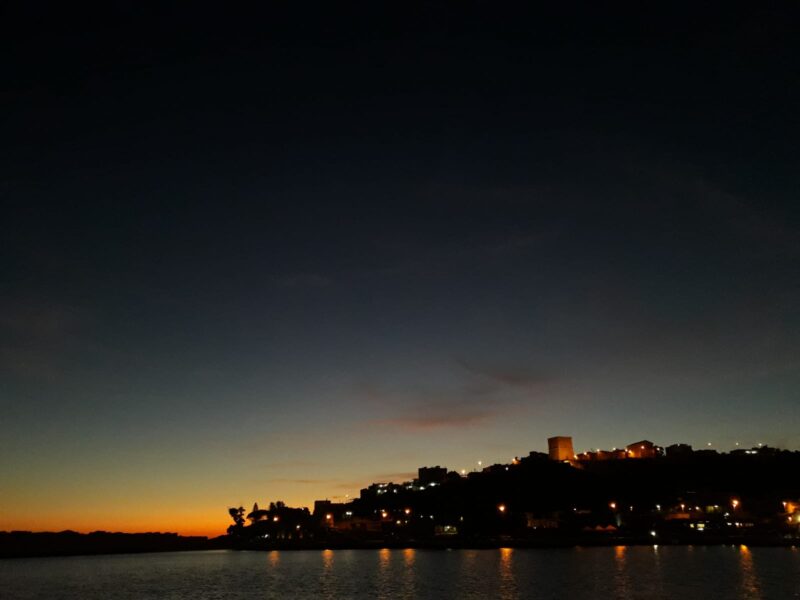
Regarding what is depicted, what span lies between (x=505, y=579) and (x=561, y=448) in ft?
349

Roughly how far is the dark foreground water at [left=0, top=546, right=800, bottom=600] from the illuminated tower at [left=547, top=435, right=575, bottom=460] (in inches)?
2648

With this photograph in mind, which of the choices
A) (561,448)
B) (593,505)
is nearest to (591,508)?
(593,505)

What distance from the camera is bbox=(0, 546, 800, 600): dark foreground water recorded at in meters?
47.2

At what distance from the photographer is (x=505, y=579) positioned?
56969 mm

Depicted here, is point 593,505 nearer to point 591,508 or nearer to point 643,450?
point 591,508

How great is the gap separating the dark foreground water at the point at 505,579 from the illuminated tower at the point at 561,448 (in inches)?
2648

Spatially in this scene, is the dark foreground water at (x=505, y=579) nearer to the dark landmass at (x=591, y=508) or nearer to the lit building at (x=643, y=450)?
the dark landmass at (x=591, y=508)

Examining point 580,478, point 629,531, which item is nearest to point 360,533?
point 580,478

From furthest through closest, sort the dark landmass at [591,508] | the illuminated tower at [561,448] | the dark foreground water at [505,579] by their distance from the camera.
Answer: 1. the illuminated tower at [561,448]
2. the dark landmass at [591,508]
3. the dark foreground water at [505,579]

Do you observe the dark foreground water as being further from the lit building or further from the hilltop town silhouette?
the lit building

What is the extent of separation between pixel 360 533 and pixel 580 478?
50.0m

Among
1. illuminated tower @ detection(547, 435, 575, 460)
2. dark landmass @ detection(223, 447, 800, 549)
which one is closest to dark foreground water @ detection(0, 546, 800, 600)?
dark landmass @ detection(223, 447, 800, 549)

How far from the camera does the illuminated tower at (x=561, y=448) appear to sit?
514ft

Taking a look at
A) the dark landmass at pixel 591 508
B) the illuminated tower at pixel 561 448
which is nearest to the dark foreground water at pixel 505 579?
the dark landmass at pixel 591 508
